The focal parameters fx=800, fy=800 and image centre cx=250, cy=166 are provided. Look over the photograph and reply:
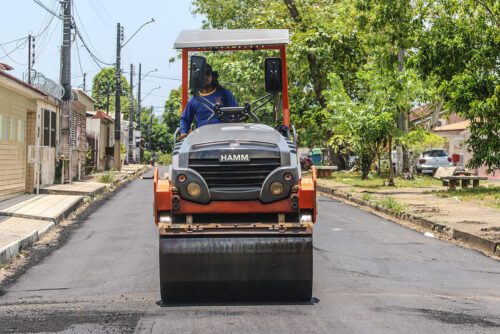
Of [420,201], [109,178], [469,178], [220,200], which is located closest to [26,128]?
[109,178]

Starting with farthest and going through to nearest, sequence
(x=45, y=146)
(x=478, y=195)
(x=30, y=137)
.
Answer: (x=30, y=137) → (x=45, y=146) → (x=478, y=195)

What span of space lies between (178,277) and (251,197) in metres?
1.08

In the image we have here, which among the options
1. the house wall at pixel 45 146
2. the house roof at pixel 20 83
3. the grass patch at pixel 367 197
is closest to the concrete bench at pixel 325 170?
the house wall at pixel 45 146

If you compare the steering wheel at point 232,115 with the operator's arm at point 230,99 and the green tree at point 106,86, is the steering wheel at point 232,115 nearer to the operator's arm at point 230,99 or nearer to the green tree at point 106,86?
the operator's arm at point 230,99

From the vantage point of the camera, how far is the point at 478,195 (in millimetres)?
24875

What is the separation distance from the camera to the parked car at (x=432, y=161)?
150 feet

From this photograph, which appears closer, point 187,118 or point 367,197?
point 187,118

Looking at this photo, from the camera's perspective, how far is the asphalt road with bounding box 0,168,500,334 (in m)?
7.12

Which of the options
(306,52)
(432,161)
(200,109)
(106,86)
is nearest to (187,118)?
(200,109)

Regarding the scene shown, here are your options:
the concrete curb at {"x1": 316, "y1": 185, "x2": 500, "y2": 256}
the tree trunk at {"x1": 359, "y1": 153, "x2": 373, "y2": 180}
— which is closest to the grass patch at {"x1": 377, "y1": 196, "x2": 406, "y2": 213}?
the concrete curb at {"x1": 316, "y1": 185, "x2": 500, "y2": 256}

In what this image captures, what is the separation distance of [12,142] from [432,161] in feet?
92.2

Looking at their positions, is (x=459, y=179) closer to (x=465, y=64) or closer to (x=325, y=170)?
(x=465, y=64)

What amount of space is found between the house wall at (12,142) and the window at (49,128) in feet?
7.52

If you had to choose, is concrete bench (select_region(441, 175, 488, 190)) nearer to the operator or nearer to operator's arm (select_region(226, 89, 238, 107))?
operator's arm (select_region(226, 89, 238, 107))
